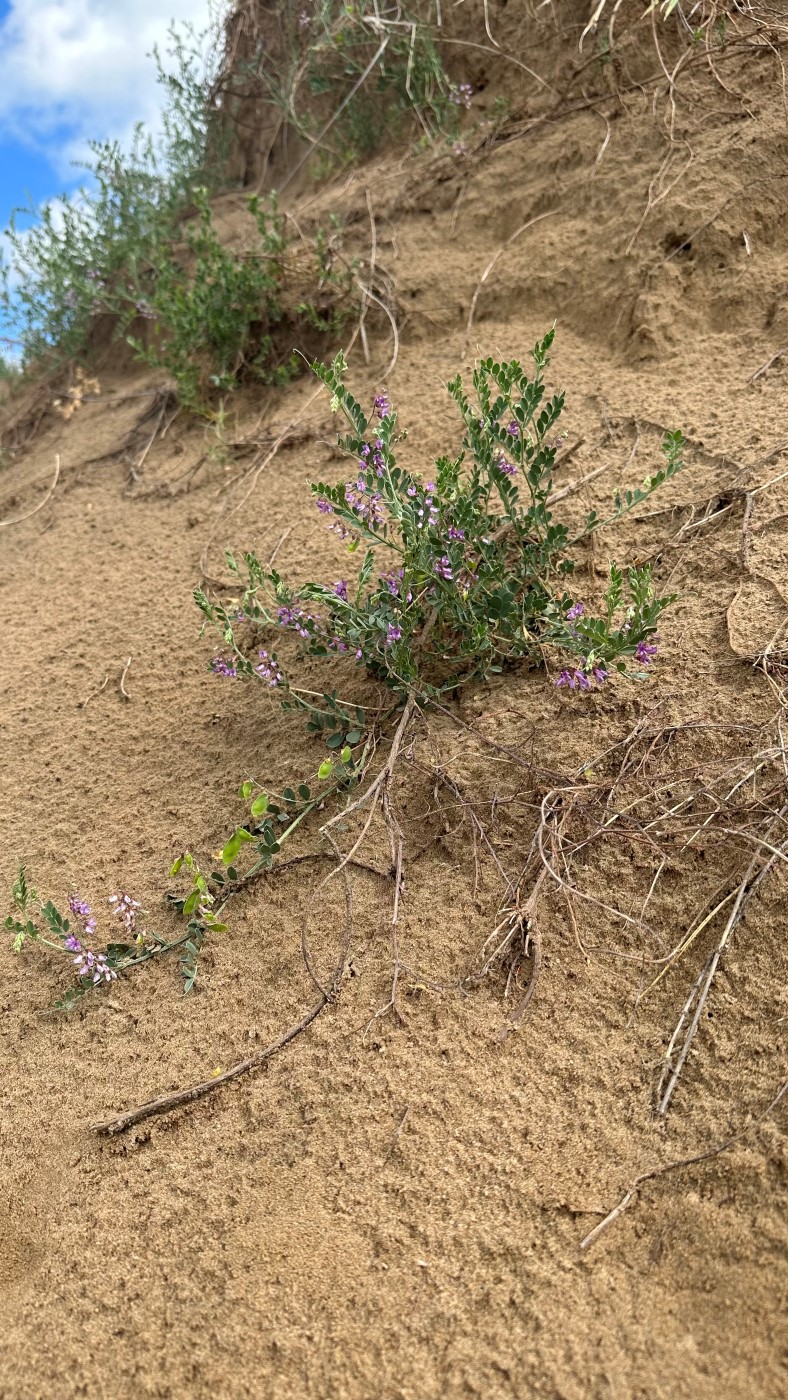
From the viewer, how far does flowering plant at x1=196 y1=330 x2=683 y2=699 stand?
2254 millimetres

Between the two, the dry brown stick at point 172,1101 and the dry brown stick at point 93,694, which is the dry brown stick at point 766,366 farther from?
the dry brown stick at point 172,1101

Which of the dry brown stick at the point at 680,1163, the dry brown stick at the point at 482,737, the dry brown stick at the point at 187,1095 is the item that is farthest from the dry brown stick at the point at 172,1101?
the dry brown stick at the point at 482,737

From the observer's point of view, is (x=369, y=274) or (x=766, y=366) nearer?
(x=766, y=366)

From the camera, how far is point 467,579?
248cm

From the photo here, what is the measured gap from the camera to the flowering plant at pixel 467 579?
7.39 feet

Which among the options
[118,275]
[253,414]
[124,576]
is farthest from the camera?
[118,275]

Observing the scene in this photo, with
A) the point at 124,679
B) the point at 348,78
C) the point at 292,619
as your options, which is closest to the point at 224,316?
the point at 124,679

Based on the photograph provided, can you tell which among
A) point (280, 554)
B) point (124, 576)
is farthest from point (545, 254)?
point (124, 576)

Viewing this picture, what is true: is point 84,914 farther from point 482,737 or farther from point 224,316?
point 224,316

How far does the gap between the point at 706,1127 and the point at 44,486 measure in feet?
12.9

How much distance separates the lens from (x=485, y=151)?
4211 mm

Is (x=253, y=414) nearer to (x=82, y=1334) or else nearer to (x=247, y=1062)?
(x=247, y=1062)

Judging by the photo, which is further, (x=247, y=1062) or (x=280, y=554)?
(x=280, y=554)

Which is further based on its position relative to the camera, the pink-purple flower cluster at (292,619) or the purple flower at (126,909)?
the pink-purple flower cluster at (292,619)
